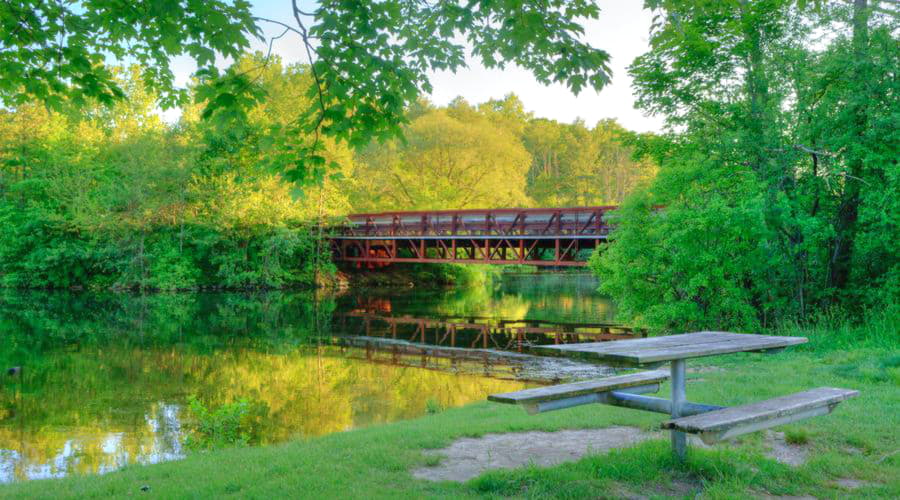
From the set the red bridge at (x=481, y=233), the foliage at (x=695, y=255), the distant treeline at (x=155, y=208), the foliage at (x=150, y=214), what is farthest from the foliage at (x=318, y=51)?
the foliage at (x=150, y=214)

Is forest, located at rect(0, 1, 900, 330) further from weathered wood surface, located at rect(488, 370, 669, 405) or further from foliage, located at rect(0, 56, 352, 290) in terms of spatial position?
weathered wood surface, located at rect(488, 370, 669, 405)

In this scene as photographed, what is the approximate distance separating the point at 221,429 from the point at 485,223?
2296 centimetres

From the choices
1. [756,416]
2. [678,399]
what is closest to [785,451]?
[678,399]

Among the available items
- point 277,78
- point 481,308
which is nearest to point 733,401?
point 481,308

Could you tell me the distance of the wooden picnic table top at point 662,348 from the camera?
151 inches

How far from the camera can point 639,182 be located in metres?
18.5

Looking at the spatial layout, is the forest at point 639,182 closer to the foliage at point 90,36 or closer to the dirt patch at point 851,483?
the foliage at point 90,36

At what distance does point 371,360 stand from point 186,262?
21614 mm

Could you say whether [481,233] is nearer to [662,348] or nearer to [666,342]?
[666,342]

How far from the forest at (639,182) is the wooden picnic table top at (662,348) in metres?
2.10

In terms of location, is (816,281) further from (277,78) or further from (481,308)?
(277,78)

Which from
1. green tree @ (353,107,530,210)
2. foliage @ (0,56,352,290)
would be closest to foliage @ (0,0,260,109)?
foliage @ (0,56,352,290)

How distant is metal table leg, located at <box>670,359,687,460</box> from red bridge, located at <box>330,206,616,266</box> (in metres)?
17.2

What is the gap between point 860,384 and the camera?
7098 millimetres
